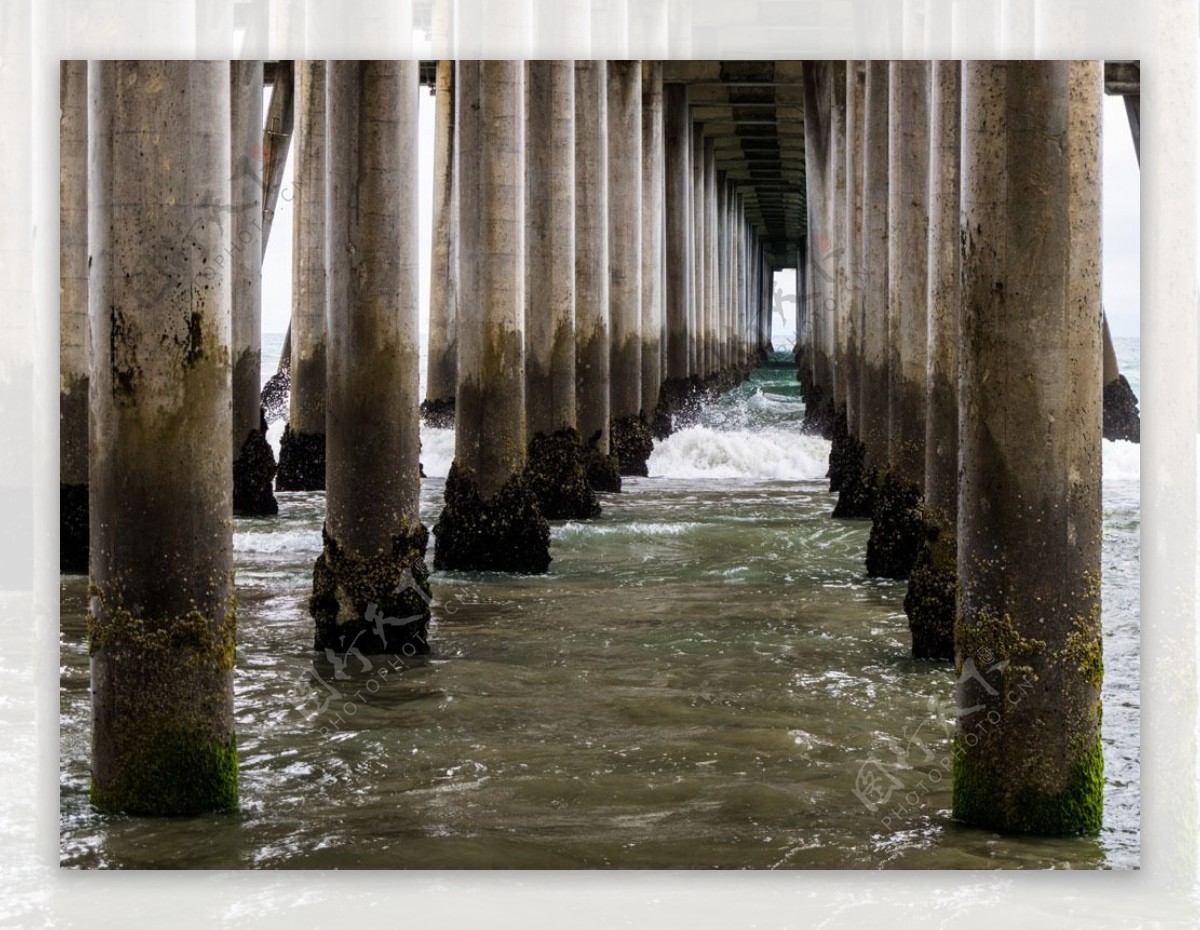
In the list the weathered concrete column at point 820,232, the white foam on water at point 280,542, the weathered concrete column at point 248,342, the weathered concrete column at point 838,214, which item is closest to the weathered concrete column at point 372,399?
the white foam on water at point 280,542

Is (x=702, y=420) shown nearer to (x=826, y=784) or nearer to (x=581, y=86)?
(x=581, y=86)

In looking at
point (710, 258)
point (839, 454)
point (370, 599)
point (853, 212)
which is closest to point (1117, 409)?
point (853, 212)

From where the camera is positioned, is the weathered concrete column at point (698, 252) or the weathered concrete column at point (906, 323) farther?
the weathered concrete column at point (698, 252)

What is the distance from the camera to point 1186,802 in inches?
177

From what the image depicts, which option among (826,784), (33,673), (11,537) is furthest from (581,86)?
(826,784)

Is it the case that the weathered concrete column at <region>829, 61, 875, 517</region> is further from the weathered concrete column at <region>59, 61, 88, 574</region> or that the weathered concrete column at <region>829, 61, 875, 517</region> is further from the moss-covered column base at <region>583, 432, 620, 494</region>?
the weathered concrete column at <region>59, 61, 88, 574</region>

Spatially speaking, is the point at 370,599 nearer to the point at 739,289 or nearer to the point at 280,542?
the point at 280,542

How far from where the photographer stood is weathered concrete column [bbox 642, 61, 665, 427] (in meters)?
22.2

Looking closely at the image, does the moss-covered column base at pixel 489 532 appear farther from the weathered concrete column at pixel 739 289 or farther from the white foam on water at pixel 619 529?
the weathered concrete column at pixel 739 289

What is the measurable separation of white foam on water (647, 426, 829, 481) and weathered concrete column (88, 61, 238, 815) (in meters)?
13.8

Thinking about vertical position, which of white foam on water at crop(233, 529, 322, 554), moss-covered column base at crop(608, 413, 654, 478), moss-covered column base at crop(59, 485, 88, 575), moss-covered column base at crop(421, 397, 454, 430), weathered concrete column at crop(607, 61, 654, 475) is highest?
weathered concrete column at crop(607, 61, 654, 475)

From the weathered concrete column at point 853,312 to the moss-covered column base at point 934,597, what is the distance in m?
6.12

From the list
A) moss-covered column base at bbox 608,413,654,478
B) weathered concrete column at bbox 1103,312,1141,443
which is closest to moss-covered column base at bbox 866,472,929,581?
moss-covered column base at bbox 608,413,654,478

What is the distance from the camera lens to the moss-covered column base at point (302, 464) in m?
15.4
